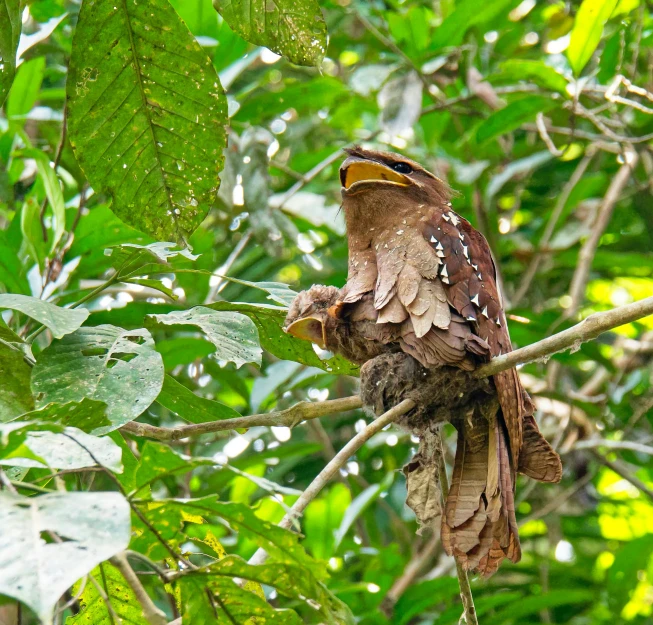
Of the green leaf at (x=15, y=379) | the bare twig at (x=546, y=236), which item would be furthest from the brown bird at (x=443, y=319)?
the bare twig at (x=546, y=236)

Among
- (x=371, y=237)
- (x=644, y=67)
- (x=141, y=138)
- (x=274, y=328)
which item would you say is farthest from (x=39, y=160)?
(x=644, y=67)

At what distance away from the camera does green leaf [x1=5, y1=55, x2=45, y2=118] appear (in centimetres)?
329

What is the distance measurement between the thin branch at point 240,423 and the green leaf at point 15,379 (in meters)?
0.23

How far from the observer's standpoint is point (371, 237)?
2666mm

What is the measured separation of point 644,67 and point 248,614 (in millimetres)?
4340

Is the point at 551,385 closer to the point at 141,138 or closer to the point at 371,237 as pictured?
the point at 371,237

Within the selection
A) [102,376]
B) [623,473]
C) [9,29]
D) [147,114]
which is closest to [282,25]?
[147,114]

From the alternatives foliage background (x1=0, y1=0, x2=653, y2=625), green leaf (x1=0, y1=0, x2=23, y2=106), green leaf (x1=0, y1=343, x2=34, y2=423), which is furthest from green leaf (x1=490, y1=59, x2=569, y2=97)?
green leaf (x1=0, y1=343, x2=34, y2=423)

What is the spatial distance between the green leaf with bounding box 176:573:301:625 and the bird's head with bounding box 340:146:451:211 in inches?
58.9

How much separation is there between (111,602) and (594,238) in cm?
323

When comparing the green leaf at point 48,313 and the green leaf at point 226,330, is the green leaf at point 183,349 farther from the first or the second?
the green leaf at point 48,313

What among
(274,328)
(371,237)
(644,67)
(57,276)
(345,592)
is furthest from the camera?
(644,67)

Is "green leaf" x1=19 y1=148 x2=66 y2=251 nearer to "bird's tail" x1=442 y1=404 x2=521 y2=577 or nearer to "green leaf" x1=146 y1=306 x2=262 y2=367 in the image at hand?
"green leaf" x1=146 y1=306 x2=262 y2=367

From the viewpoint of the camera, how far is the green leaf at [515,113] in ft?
11.7
